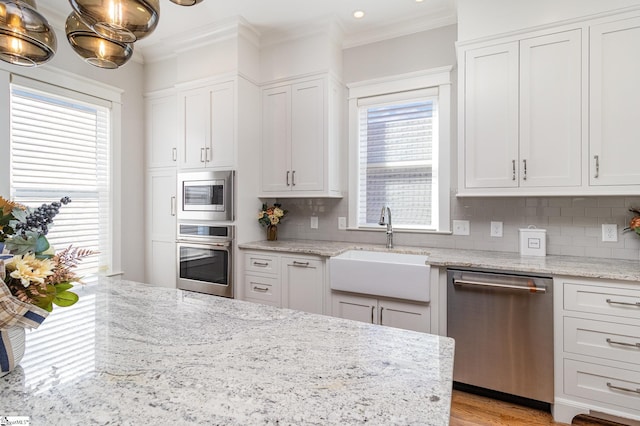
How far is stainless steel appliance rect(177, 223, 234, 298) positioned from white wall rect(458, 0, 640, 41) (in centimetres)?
249

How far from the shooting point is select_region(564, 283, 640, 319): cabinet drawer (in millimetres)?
1727

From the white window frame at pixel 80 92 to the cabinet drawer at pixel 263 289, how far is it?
1.52 m

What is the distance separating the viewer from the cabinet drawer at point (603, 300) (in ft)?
5.66

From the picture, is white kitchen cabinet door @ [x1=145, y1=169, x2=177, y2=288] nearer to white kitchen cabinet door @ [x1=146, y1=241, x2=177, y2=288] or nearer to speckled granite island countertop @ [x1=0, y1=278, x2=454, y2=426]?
white kitchen cabinet door @ [x1=146, y1=241, x2=177, y2=288]

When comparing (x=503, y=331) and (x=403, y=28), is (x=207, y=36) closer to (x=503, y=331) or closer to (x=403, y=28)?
(x=403, y=28)

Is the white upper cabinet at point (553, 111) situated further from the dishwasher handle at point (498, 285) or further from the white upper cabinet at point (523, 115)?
the dishwasher handle at point (498, 285)

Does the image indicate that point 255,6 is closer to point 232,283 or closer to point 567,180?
point 232,283

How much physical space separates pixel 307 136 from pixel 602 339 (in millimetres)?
2517

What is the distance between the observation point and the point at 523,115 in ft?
7.13

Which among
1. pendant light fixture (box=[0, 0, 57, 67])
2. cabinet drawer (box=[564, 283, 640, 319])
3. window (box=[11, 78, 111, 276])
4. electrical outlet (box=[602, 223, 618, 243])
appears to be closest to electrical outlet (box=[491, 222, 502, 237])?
electrical outlet (box=[602, 223, 618, 243])

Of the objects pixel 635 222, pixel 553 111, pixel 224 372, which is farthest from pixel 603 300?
pixel 224 372

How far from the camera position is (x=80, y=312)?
1188 mm

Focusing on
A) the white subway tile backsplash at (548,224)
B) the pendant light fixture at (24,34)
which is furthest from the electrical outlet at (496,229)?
the pendant light fixture at (24,34)

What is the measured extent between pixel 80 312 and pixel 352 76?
2.81m
